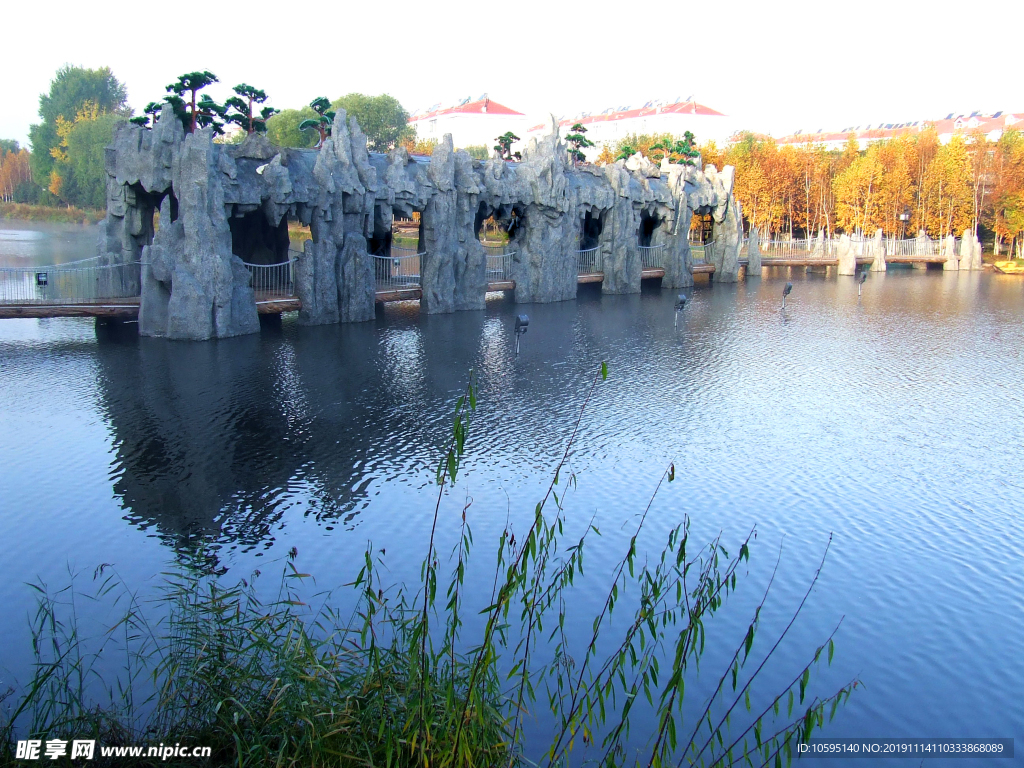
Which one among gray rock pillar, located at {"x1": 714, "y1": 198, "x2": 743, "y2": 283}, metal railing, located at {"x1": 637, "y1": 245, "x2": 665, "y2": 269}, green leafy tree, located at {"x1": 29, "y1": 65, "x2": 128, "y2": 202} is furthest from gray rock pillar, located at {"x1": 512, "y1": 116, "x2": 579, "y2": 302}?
green leafy tree, located at {"x1": 29, "y1": 65, "x2": 128, "y2": 202}

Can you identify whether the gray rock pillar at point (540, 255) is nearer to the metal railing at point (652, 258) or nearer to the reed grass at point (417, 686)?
the metal railing at point (652, 258)

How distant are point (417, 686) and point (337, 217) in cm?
1838

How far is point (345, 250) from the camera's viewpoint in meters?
22.4

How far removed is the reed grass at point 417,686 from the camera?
441cm

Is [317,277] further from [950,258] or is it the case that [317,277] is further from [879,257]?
[950,258]

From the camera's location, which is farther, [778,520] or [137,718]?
[778,520]

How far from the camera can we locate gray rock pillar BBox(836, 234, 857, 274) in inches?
1642

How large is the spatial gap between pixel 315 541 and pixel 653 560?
3.56m

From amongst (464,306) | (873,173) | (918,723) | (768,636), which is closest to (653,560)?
(768,636)

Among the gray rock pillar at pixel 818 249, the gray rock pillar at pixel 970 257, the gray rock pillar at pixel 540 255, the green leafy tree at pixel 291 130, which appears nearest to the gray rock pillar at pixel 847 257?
the gray rock pillar at pixel 818 249

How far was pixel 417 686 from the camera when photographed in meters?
5.14

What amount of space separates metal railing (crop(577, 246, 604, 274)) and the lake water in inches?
488

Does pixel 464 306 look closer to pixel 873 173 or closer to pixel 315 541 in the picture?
pixel 315 541

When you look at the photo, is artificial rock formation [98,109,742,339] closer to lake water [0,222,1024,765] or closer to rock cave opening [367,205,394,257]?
rock cave opening [367,205,394,257]
